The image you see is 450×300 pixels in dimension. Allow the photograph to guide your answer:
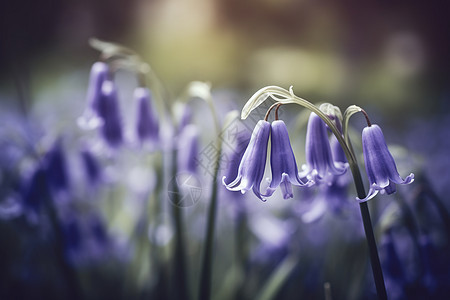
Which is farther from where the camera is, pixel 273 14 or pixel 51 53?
pixel 51 53

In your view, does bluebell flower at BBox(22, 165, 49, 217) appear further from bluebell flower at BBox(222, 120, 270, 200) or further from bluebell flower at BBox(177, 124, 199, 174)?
bluebell flower at BBox(222, 120, 270, 200)

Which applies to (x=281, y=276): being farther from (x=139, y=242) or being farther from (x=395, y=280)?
(x=139, y=242)

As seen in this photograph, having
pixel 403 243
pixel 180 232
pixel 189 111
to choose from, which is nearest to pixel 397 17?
pixel 403 243

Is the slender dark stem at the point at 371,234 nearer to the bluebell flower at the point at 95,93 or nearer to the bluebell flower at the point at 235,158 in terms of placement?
the bluebell flower at the point at 235,158

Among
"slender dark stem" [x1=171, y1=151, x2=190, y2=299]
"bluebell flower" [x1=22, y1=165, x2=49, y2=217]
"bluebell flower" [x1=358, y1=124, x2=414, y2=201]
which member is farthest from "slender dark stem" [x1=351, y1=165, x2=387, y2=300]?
"bluebell flower" [x1=22, y1=165, x2=49, y2=217]

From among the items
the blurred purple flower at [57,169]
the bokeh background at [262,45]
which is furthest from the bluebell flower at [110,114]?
the bokeh background at [262,45]

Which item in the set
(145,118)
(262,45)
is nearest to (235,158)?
(145,118)

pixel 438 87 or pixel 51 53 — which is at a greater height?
pixel 51 53
